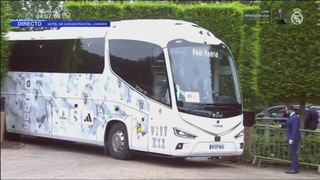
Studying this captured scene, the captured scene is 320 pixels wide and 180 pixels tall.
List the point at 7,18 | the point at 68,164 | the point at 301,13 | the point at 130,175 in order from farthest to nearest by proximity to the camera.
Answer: the point at 7,18
the point at 301,13
the point at 68,164
the point at 130,175

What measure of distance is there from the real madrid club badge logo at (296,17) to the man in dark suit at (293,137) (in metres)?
2.31

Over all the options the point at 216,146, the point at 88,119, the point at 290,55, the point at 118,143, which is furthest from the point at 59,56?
the point at 290,55

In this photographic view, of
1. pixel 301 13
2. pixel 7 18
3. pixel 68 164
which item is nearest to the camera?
pixel 68 164

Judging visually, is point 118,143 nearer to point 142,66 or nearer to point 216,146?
point 142,66

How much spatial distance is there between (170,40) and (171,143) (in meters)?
2.44

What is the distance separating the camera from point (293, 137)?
13.7m

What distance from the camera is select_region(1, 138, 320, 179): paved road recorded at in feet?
37.8

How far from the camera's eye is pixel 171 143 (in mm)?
13250

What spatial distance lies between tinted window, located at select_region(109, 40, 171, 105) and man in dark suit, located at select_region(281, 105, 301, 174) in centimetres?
291

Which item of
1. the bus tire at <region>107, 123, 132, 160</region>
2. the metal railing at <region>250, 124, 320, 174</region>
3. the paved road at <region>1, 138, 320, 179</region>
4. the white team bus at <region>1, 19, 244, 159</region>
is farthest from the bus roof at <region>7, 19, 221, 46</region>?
the paved road at <region>1, 138, 320, 179</region>

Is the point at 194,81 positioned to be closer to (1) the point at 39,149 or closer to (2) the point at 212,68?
(2) the point at 212,68

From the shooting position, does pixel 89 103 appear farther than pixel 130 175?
Yes

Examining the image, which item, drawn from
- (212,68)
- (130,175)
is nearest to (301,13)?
(212,68)

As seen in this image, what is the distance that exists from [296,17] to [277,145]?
323 cm
